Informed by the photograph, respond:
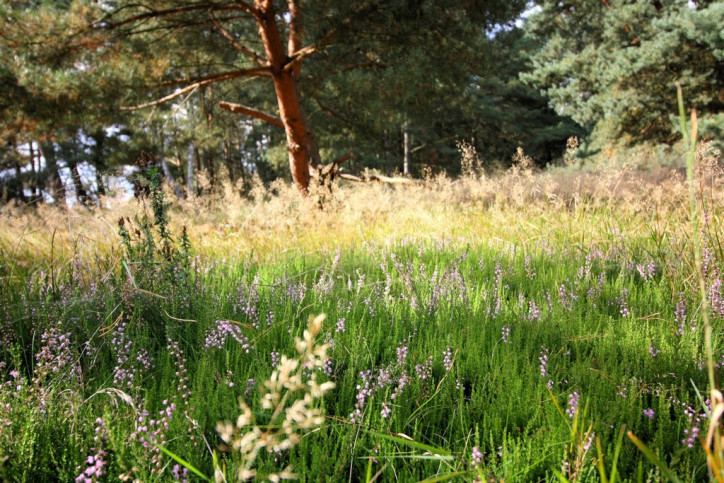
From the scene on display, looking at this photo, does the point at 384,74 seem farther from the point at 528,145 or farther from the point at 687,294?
the point at 528,145

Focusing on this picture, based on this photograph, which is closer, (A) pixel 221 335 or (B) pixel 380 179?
(A) pixel 221 335

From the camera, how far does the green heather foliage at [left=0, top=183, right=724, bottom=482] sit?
1.24 metres

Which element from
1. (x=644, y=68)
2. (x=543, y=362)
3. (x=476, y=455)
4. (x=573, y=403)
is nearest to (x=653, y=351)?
(x=543, y=362)

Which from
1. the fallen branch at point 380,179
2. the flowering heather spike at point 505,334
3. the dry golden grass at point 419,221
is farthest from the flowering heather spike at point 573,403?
the fallen branch at point 380,179

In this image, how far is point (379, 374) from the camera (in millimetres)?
1718

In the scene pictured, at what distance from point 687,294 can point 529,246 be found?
1563 mm

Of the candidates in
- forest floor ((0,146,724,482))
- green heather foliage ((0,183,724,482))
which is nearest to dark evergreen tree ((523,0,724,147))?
Result: forest floor ((0,146,724,482))

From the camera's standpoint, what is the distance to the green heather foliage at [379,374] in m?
1.24

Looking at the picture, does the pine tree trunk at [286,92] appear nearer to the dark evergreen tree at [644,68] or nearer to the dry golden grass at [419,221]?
the dry golden grass at [419,221]

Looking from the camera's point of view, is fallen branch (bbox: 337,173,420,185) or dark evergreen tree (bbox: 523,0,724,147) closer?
fallen branch (bbox: 337,173,420,185)

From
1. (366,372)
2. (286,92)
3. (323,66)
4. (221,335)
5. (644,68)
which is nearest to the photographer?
(366,372)

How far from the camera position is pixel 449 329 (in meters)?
2.09

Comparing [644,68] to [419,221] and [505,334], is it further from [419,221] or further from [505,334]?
[505,334]

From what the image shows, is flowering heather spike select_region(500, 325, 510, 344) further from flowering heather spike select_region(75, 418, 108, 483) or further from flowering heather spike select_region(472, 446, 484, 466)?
flowering heather spike select_region(75, 418, 108, 483)
